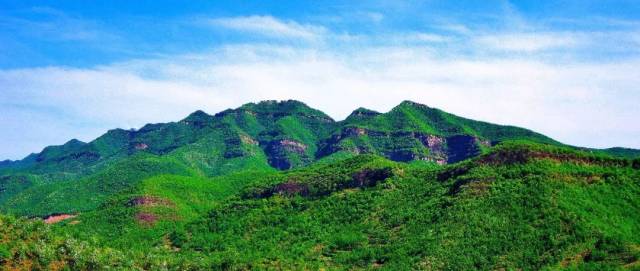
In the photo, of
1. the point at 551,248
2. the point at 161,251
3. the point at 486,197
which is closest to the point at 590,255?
the point at 551,248

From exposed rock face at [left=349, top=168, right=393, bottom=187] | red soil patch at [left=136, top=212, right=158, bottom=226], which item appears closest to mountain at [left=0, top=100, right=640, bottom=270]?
exposed rock face at [left=349, top=168, right=393, bottom=187]

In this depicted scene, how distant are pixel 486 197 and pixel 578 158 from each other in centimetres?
2178

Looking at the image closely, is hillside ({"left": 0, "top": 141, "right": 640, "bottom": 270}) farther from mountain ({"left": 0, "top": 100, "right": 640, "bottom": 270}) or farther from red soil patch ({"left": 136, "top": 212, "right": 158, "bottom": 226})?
red soil patch ({"left": 136, "top": 212, "right": 158, "bottom": 226})

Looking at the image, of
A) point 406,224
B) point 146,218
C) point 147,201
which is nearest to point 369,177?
point 406,224

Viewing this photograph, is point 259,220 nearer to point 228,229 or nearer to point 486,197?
point 228,229

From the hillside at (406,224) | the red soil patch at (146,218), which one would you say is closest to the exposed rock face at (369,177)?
the hillside at (406,224)

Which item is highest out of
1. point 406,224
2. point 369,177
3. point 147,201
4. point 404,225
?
point 369,177

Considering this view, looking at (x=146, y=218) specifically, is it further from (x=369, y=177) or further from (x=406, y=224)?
(x=406, y=224)

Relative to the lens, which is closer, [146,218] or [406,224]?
[406,224]

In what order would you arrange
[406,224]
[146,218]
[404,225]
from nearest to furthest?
[406,224] → [404,225] → [146,218]

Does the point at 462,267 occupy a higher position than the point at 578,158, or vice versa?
the point at 578,158

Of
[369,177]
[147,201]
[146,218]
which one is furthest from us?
[147,201]

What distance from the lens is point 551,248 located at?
99375 millimetres

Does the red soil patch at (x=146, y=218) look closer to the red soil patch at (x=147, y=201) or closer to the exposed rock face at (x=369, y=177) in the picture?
the red soil patch at (x=147, y=201)
